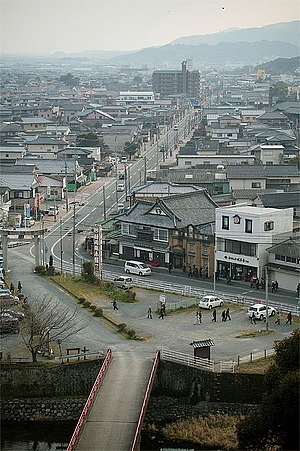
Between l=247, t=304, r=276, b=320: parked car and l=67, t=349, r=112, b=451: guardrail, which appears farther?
l=247, t=304, r=276, b=320: parked car

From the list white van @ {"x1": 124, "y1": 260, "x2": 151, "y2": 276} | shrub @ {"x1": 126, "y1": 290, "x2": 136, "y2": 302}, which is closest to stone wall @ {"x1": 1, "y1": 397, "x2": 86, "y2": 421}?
shrub @ {"x1": 126, "y1": 290, "x2": 136, "y2": 302}

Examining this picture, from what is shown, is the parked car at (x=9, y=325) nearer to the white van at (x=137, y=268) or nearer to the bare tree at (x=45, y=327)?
the bare tree at (x=45, y=327)

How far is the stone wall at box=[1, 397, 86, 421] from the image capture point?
660 centimetres

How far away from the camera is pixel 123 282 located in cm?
958

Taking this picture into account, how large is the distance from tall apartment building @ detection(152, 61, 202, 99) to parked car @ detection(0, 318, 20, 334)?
129ft

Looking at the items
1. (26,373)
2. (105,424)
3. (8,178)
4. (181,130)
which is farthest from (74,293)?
→ (181,130)

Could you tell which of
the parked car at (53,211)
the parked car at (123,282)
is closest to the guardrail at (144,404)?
the parked car at (123,282)

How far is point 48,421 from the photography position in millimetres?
6562

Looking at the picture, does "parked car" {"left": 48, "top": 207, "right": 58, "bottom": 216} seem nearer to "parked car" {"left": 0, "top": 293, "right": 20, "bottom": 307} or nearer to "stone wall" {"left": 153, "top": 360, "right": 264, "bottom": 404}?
"parked car" {"left": 0, "top": 293, "right": 20, "bottom": 307}

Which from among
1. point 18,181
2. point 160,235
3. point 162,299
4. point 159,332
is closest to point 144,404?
point 159,332

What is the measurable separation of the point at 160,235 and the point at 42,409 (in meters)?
4.47

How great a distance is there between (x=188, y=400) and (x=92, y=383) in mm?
769

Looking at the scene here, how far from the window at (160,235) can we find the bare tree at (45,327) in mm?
2772

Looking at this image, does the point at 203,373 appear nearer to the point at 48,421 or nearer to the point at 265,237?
the point at 48,421
